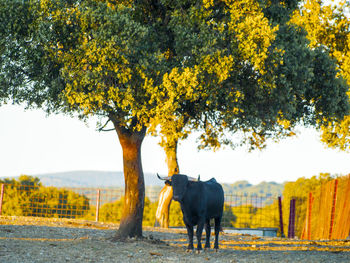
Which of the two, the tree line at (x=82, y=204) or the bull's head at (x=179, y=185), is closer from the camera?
the bull's head at (x=179, y=185)

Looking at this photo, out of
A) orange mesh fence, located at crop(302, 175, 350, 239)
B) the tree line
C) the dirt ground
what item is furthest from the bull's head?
the tree line

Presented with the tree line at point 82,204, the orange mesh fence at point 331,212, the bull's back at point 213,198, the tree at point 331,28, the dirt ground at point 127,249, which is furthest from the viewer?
the tree line at point 82,204

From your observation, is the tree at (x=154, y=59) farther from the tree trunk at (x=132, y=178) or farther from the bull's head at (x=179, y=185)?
the bull's head at (x=179, y=185)

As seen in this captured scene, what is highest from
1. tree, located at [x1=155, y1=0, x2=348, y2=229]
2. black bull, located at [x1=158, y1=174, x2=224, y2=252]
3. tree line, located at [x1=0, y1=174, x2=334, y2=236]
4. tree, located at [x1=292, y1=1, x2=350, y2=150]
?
tree, located at [x1=292, y1=1, x2=350, y2=150]

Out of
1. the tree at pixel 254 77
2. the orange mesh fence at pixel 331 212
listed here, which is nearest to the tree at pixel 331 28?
the orange mesh fence at pixel 331 212

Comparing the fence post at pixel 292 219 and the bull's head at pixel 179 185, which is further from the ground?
the bull's head at pixel 179 185

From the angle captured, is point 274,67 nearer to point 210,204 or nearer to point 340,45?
point 210,204

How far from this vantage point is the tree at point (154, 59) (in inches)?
531

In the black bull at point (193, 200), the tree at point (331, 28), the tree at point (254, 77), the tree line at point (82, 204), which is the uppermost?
the tree at point (331, 28)

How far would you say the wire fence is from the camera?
2884cm

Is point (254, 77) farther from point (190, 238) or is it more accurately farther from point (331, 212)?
point (331, 212)

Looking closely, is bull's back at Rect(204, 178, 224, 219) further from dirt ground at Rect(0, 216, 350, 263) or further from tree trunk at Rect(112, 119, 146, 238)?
tree trunk at Rect(112, 119, 146, 238)

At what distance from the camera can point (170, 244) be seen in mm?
16328

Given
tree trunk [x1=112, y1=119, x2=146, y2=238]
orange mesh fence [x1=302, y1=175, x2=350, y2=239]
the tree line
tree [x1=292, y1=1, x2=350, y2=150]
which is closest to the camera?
tree trunk [x1=112, y1=119, x2=146, y2=238]
